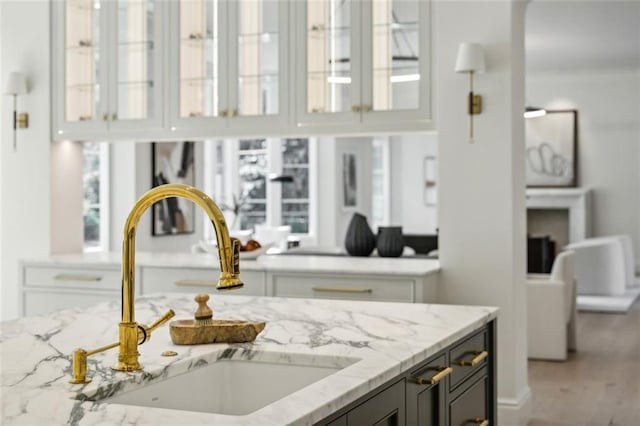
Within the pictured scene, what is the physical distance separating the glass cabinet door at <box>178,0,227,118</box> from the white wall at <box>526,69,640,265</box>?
8038 millimetres

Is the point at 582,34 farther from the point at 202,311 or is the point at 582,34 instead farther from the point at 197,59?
the point at 202,311

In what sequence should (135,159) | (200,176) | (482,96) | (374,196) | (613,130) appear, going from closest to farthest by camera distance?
(482,96) < (135,159) < (200,176) < (613,130) < (374,196)

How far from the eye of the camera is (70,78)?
538cm

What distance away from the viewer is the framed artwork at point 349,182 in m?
11.8

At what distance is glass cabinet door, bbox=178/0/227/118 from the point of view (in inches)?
198

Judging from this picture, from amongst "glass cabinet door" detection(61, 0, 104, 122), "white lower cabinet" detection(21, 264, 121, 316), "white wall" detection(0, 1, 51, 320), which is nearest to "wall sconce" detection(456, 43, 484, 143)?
"white lower cabinet" detection(21, 264, 121, 316)

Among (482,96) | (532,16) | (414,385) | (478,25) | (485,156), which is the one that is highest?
(532,16)

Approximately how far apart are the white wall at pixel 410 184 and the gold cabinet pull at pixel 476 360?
1102 cm

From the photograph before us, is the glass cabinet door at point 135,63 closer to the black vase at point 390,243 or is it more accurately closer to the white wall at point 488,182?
Answer: the black vase at point 390,243

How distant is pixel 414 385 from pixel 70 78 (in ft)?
12.9

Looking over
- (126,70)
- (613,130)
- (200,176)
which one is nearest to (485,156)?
(126,70)

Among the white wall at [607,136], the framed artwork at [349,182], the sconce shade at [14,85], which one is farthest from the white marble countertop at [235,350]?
the white wall at [607,136]

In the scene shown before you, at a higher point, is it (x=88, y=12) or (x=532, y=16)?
(x=532, y=16)

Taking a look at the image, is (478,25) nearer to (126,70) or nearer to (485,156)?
(485,156)
